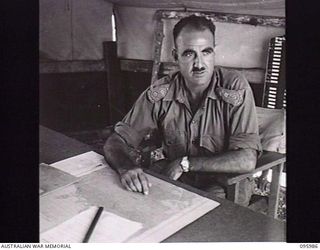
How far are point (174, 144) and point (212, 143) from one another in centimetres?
9

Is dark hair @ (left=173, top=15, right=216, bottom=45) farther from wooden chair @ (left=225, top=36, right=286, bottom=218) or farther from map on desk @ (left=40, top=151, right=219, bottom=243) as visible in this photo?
map on desk @ (left=40, top=151, right=219, bottom=243)

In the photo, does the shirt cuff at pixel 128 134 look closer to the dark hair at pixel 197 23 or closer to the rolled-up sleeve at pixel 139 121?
the rolled-up sleeve at pixel 139 121

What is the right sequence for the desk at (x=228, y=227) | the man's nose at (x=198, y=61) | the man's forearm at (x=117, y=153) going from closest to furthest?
the desk at (x=228, y=227), the man's forearm at (x=117, y=153), the man's nose at (x=198, y=61)

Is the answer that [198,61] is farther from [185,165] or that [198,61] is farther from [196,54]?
[185,165]

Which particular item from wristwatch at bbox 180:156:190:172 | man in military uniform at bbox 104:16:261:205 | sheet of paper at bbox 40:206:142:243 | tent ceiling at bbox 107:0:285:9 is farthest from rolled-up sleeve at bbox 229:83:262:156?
sheet of paper at bbox 40:206:142:243

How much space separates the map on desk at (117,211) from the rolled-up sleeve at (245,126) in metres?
0.22

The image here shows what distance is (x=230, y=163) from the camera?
0.80 m

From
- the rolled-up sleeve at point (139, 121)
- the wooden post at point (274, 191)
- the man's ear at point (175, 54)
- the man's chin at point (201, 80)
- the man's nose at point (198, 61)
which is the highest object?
the man's ear at point (175, 54)

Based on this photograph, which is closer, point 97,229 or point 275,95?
point 97,229

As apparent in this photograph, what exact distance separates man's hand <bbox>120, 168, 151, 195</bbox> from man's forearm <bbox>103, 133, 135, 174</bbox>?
21mm


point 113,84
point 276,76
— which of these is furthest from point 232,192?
point 113,84

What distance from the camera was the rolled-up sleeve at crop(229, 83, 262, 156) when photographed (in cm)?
81

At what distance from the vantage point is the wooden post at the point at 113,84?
895mm
